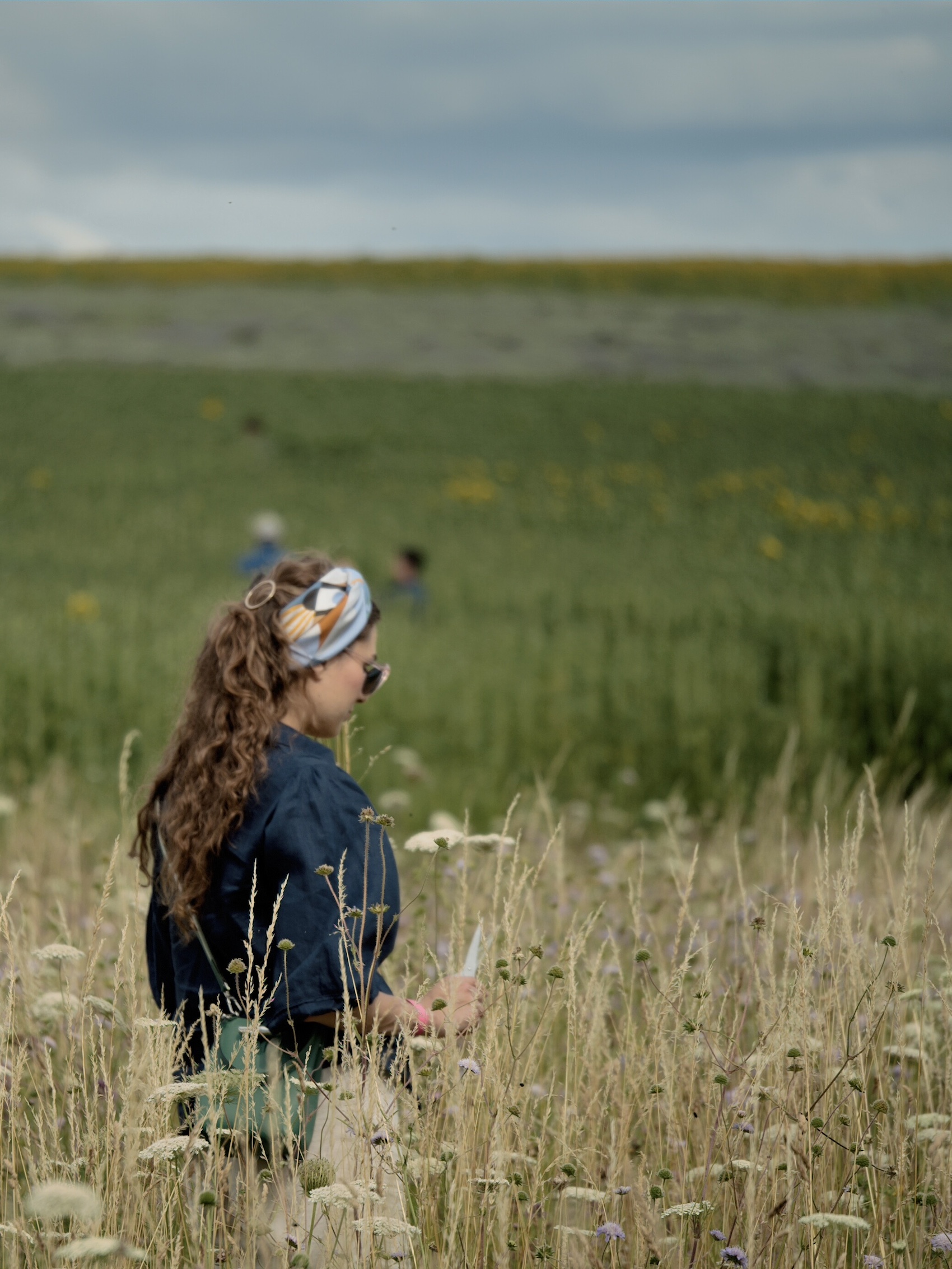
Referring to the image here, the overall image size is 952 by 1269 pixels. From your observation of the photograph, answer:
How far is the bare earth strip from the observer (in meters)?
32.7

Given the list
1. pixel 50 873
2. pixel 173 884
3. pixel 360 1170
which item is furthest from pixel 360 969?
pixel 50 873

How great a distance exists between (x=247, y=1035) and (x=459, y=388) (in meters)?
29.3

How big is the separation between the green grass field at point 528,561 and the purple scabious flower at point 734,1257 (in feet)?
4.48

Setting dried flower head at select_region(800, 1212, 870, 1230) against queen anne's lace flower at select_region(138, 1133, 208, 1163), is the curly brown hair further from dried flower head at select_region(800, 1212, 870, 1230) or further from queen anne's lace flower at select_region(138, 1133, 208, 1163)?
dried flower head at select_region(800, 1212, 870, 1230)

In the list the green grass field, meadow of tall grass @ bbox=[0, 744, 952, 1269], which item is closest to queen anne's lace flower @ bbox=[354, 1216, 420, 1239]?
meadow of tall grass @ bbox=[0, 744, 952, 1269]

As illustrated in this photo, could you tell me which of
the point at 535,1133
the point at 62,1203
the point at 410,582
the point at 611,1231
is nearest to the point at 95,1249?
the point at 62,1203

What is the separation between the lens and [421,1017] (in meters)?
2.15

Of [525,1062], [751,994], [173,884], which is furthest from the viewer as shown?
[751,994]

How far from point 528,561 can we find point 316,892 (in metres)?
14.0

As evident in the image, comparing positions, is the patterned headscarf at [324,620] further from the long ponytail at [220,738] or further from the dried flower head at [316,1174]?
the dried flower head at [316,1174]

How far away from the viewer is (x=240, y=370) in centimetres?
3183

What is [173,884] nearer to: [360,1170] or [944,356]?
[360,1170]

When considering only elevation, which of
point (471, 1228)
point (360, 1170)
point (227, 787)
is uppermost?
point (227, 787)

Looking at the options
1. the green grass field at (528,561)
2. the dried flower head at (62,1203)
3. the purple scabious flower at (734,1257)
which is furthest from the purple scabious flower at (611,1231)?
the green grass field at (528,561)
